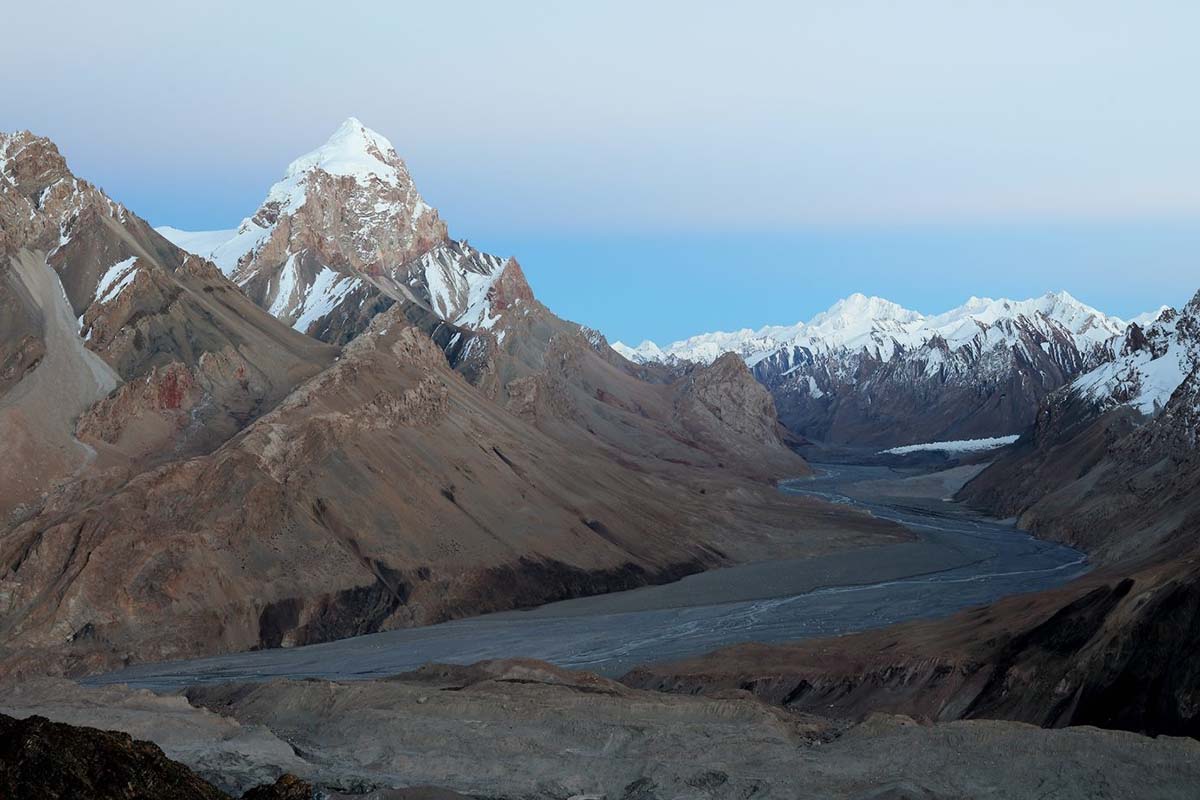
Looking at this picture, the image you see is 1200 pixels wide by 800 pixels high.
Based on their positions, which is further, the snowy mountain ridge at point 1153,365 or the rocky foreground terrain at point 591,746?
the snowy mountain ridge at point 1153,365

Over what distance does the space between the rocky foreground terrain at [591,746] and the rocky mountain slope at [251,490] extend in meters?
37.9

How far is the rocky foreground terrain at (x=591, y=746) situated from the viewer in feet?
116

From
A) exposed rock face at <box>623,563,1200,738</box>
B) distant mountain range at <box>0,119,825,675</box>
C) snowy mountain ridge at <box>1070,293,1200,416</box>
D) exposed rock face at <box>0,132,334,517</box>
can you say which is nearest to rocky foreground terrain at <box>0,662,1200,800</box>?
exposed rock face at <box>623,563,1200,738</box>

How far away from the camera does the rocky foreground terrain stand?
1389 inches

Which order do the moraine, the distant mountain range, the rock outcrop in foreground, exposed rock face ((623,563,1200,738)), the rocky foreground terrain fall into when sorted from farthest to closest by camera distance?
the distant mountain range, the moraine, exposed rock face ((623,563,1200,738)), the rocky foreground terrain, the rock outcrop in foreground

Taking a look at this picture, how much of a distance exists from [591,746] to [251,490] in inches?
2427

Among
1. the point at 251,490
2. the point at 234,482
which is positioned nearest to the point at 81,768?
Answer: the point at 251,490

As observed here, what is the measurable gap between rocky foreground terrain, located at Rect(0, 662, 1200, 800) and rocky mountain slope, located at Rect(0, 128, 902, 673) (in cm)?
3794

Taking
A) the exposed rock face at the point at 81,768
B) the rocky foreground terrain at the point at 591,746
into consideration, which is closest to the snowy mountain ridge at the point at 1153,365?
the rocky foreground terrain at the point at 591,746

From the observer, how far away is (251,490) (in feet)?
320

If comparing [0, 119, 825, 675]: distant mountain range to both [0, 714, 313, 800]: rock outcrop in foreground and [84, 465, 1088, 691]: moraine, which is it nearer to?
[84, 465, 1088, 691]: moraine

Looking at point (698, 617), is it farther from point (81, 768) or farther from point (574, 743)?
point (81, 768)

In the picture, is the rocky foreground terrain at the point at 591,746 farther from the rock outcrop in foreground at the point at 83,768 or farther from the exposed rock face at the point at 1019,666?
the exposed rock face at the point at 1019,666

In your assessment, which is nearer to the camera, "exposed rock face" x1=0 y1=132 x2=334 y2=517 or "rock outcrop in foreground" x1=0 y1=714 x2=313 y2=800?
"rock outcrop in foreground" x1=0 y1=714 x2=313 y2=800
